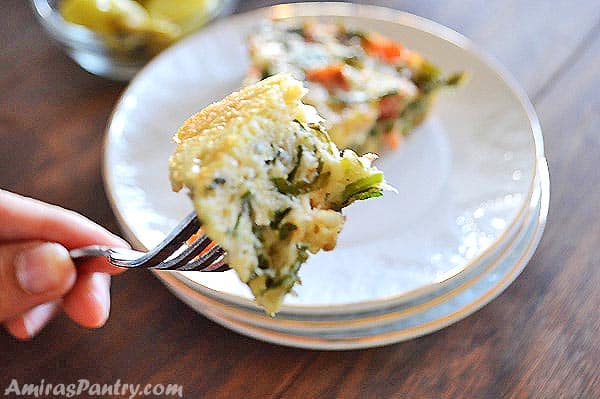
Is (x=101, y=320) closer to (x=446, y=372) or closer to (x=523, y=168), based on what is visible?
(x=446, y=372)

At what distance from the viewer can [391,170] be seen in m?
1.33

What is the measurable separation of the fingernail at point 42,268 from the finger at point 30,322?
0.37 feet

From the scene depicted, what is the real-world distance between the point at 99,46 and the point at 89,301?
0.62 metres

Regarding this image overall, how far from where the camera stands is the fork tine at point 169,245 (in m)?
0.71

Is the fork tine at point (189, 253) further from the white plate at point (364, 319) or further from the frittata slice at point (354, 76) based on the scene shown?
the frittata slice at point (354, 76)

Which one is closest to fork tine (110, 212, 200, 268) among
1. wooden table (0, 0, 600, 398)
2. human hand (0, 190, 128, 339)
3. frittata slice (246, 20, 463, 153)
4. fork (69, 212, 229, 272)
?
fork (69, 212, 229, 272)

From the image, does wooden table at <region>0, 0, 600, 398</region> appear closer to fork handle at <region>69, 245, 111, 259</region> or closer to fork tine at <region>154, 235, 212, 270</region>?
fork handle at <region>69, 245, 111, 259</region>

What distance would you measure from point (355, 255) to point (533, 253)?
0.27m

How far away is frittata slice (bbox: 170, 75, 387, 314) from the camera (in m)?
0.67

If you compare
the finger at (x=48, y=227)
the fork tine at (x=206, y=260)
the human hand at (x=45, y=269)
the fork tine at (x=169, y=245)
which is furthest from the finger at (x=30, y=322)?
the fork tine at (x=206, y=260)

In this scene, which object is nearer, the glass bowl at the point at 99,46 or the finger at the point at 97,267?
the finger at the point at 97,267

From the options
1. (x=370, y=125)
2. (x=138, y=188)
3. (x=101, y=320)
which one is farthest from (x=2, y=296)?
(x=370, y=125)

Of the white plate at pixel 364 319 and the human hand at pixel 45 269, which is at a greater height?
the white plate at pixel 364 319

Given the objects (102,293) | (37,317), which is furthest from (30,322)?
(102,293)
